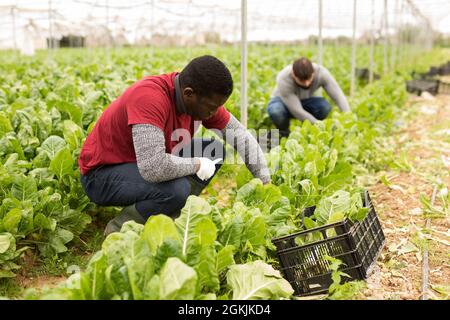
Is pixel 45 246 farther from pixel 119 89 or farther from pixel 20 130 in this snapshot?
pixel 119 89

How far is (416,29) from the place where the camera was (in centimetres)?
2944

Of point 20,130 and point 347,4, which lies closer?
point 20,130

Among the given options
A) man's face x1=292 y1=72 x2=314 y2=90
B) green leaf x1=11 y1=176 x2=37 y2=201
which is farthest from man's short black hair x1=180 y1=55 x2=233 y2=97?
man's face x1=292 y1=72 x2=314 y2=90

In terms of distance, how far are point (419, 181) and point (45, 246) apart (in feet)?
12.2

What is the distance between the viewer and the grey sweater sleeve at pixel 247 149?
4.04 metres

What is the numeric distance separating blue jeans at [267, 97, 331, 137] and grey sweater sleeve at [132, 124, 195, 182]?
3776 millimetres

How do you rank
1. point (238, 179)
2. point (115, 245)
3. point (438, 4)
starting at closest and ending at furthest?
1. point (115, 245)
2. point (238, 179)
3. point (438, 4)

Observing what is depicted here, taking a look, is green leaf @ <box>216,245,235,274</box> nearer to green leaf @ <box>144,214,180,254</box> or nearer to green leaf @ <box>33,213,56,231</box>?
green leaf @ <box>144,214,180,254</box>

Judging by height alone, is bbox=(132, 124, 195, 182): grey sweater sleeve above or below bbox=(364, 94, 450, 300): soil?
above

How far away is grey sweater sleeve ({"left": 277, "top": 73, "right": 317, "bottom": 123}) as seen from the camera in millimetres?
6875

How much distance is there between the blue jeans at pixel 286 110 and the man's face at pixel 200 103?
3757mm

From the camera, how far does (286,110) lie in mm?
7215

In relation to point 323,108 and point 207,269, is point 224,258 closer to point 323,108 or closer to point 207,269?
point 207,269
